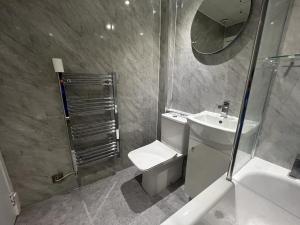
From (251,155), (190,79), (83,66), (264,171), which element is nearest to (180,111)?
(190,79)

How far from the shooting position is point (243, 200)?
93cm

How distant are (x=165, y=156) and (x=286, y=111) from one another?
1056 millimetres

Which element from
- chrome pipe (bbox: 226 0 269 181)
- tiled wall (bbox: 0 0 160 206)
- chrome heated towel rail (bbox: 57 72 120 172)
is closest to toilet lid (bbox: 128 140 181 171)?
chrome heated towel rail (bbox: 57 72 120 172)

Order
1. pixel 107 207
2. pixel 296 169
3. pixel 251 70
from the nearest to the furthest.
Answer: pixel 251 70, pixel 296 169, pixel 107 207

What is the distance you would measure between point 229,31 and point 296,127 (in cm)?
91

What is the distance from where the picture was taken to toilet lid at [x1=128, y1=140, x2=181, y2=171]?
131cm

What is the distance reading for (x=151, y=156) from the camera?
56.9 inches

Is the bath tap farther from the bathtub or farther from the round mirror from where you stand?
the round mirror

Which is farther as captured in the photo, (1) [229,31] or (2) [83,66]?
(2) [83,66]

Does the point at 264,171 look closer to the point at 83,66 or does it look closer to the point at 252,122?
Answer: the point at 252,122

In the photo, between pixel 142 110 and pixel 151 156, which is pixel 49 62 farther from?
pixel 151 156

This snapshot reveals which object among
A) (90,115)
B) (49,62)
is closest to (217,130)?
(90,115)

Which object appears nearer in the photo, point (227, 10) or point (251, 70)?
point (251, 70)

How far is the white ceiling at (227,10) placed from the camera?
42.1 inches
